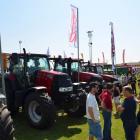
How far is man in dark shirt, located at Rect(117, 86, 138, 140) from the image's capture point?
337 centimetres

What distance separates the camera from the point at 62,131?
5.04m

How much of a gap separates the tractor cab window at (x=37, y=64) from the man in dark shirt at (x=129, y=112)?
3.68m

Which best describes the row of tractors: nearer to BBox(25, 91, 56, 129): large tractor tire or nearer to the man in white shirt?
BBox(25, 91, 56, 129): large tractor tire

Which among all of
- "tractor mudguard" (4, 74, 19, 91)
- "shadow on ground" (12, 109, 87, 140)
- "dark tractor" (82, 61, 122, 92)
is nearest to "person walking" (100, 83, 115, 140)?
"shadow on ground" (12, 109, 87, 140)

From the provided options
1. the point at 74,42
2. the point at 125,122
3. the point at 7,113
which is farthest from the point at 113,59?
the point at 7,113

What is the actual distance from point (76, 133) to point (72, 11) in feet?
19.7

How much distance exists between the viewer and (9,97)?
607 centimetres

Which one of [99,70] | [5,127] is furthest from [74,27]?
[5,127]

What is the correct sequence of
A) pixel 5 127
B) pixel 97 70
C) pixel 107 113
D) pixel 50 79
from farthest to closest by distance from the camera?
1. pixel 97 70
2. pixel 50 79
3. pixel 107 113
4. pixel 5 127

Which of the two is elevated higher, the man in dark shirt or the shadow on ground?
the man in dark shirt

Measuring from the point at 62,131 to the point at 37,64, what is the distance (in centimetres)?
262

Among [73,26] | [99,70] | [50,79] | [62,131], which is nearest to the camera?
[62,131]

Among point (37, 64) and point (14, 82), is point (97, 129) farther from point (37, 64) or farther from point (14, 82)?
point (14, 82)

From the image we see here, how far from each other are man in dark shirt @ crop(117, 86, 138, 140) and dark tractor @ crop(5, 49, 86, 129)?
2.14m
